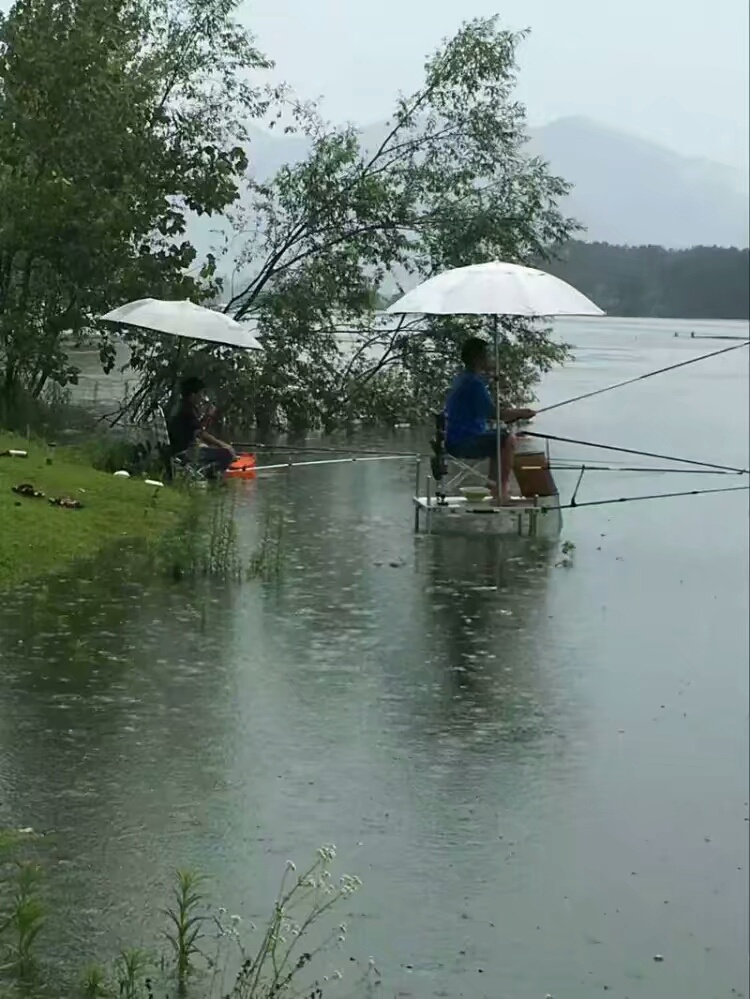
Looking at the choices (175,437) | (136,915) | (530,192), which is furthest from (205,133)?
(136,915)

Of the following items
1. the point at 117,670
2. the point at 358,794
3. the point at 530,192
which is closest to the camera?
the point at 358,794

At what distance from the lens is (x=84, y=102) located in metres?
15.9

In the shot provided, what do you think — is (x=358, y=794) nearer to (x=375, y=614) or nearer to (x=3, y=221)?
(x=375, y=614)

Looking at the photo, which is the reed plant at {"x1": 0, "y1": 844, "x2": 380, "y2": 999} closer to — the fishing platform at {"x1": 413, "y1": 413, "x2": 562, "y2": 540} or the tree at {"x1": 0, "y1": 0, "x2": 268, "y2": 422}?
the fishing platform at {"x1": 413, "y1": 413, "x2": 562, "y2": 540}

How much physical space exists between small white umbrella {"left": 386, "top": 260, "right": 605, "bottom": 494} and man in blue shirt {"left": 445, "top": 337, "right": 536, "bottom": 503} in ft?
0.41

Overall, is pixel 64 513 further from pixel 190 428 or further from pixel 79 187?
pixel 79 187

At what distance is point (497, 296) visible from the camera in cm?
1166

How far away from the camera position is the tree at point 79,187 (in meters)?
15.8

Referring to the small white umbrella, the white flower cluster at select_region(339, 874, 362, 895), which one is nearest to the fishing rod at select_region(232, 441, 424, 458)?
the small white umbrella

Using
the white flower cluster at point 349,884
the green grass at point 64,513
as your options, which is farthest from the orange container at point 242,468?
the white flower cluster at point 349,884

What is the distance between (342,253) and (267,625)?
40.1ft

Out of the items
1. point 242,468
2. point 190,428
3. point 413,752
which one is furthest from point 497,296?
point 413,752

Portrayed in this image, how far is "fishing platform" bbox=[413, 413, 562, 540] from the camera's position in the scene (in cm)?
1190

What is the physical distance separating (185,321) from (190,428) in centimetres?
93
